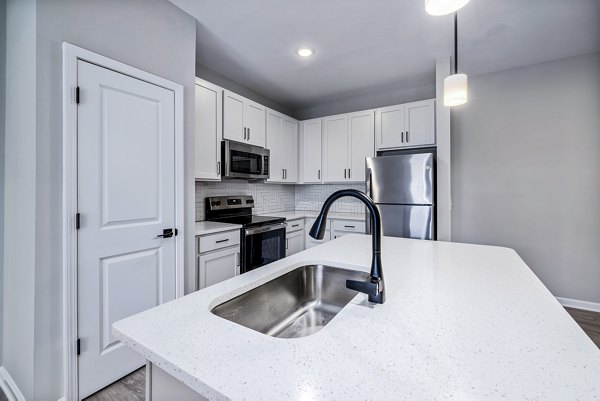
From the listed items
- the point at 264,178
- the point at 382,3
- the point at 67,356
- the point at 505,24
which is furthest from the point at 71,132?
the point at 505,24

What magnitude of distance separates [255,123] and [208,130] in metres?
0.77

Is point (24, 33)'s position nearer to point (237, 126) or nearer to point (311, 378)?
point (237, 126)

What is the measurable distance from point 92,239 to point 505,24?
11.6 feet

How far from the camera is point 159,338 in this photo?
0.64 m

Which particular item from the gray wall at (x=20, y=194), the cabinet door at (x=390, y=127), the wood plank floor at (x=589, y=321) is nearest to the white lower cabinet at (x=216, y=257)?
the gray wall at (x=20, y=194)

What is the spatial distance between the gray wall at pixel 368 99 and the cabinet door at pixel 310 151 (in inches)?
17.7

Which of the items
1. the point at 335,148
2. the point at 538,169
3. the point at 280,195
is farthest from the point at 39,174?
the point at 538,169

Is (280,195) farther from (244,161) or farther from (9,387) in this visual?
(9,387)

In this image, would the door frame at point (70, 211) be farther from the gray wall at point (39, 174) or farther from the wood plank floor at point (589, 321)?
the wood plank floor at point (589, 321)

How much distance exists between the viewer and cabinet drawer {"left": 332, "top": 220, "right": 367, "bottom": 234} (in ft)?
10.9

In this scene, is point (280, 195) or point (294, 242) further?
point (280, 195)

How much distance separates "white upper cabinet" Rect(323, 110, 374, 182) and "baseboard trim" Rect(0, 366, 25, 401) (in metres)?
3.46

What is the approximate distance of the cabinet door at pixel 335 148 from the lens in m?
3.78

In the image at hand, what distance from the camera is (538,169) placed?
2967 mm
